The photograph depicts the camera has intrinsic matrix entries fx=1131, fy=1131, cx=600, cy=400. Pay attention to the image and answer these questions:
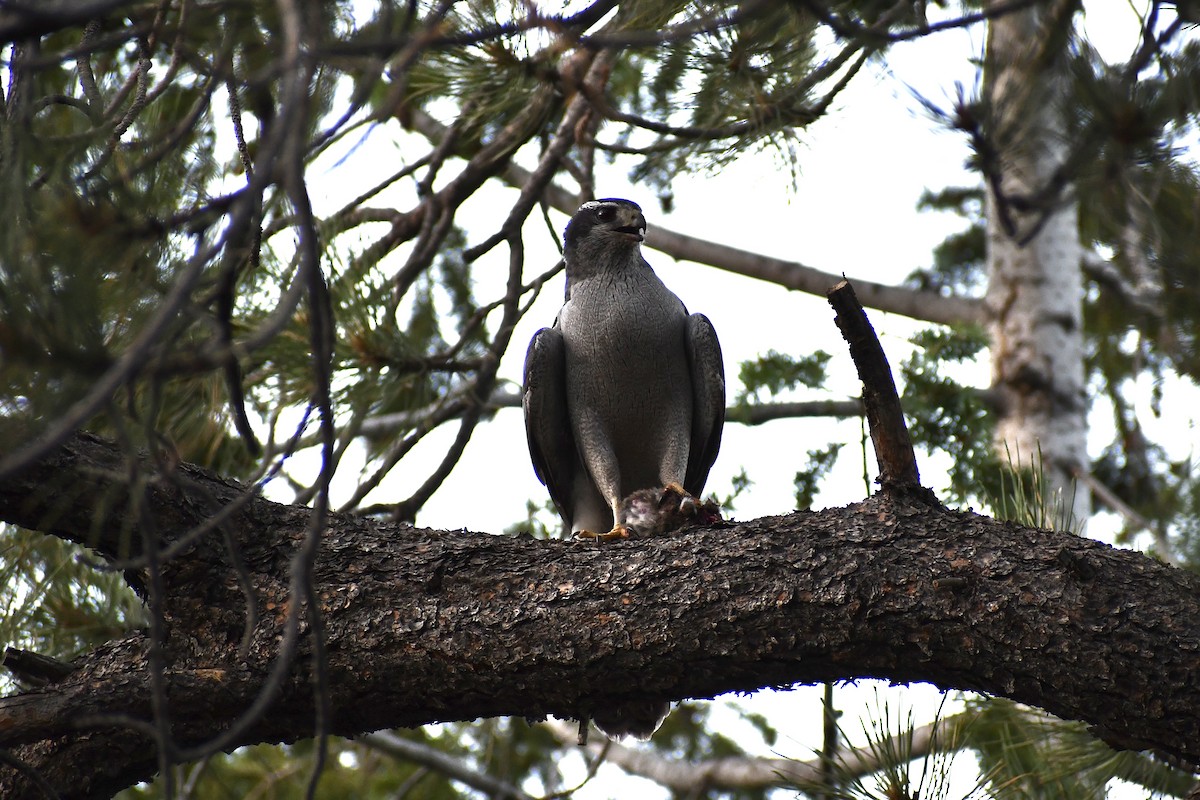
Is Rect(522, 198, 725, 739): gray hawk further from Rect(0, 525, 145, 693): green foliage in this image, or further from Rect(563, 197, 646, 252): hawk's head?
Rect(0, 525, 145, 693): green foliage

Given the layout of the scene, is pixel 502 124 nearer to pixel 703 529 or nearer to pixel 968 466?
pixel 968 466

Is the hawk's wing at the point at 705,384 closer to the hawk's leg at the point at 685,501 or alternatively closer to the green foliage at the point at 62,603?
the hawk's leg at the point at 685,501

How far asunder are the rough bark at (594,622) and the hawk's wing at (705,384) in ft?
5.78

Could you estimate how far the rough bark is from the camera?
2.66 meters

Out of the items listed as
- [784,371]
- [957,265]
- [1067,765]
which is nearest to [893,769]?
[1067,765]

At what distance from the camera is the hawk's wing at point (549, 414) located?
480 cm

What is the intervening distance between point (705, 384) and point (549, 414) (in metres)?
0.68

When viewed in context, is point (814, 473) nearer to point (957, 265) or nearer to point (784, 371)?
point (784, 371)

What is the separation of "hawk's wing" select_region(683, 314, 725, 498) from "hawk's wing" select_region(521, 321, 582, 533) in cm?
55

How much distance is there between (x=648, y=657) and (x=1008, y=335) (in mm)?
4396

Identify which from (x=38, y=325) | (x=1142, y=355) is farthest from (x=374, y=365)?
(x=1142, y=355)

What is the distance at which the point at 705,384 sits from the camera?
487 cm

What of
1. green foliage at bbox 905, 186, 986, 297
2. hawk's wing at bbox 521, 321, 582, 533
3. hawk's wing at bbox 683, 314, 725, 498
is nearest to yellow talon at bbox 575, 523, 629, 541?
hawk's wing at bbox 521, 321, 582, 533

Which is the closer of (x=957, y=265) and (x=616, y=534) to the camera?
(x=616, y=534)
